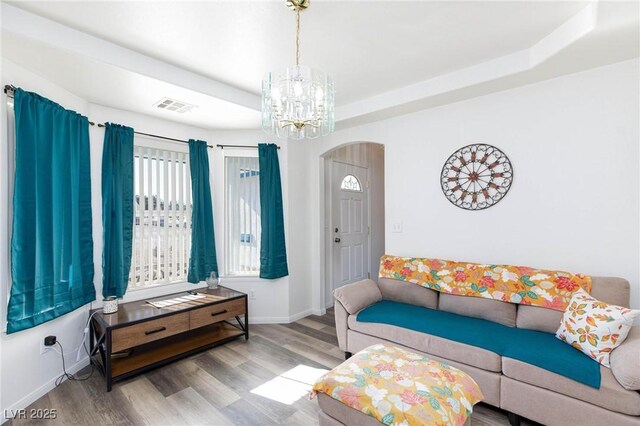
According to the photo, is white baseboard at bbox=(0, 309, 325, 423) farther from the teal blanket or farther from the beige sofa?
the teal blanket

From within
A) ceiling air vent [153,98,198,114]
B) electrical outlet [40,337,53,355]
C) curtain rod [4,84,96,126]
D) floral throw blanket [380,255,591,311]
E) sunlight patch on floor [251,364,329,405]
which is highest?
ceiling air vent [153,98,198,114]

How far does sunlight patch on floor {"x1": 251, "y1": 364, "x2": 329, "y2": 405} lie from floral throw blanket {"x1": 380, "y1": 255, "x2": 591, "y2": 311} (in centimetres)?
119

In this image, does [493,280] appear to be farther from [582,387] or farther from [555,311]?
[582,387]

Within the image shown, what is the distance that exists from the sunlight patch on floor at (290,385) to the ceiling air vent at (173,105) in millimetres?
2606

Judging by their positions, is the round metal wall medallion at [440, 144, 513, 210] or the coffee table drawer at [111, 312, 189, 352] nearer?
the coffee table drawer at [111, 312, 189, 352]

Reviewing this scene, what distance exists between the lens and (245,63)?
7.93 feet

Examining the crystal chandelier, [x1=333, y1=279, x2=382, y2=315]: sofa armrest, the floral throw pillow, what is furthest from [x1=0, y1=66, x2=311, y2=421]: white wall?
the floral throw pillow

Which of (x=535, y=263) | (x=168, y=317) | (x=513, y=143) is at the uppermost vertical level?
(x=513, y=143)

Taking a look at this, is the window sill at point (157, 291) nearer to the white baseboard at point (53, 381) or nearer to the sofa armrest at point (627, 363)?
the white baseboard at point (53, 381)

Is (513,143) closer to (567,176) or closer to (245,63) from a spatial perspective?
(567,176)

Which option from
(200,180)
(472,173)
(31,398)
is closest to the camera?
(31,398)

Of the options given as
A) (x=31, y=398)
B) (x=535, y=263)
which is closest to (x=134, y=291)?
(x=31, y=398)

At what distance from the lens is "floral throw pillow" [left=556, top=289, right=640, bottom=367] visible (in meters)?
1.70

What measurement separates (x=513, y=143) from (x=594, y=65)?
0.72m
